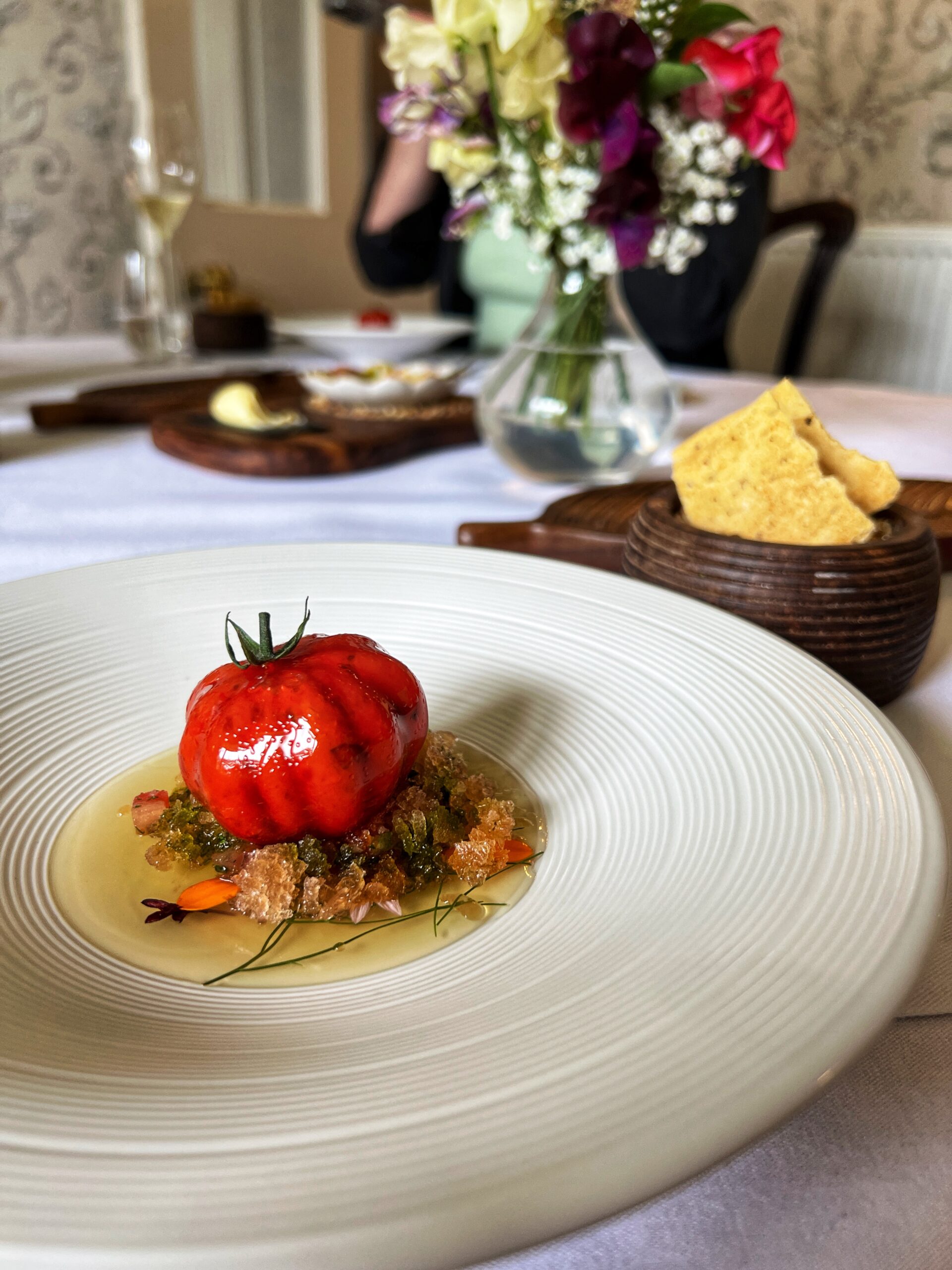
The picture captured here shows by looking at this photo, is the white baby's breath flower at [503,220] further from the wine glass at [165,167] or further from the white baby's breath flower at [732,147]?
the wine glass at [165,167]

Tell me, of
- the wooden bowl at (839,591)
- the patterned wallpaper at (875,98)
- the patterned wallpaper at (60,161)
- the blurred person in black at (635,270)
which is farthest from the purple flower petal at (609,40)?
the patterned wallpaper at (875,98)

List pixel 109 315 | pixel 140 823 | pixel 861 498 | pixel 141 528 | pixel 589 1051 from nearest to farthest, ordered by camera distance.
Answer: pixel 589 1051 < pixel 140 823 < pixel 861 498 < pixel 141 528 < pixel 109 315

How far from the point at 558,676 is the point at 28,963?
1.06ft

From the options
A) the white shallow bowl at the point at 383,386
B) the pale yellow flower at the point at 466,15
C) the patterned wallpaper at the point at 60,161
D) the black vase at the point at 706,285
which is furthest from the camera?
the patterned wallpaper at the point at 60,161

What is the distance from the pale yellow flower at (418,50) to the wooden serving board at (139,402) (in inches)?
20.3

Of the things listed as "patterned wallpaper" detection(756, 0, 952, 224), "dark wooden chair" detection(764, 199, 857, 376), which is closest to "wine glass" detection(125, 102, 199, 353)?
"dark wooden chair" detection(764, 199, 857, 376)

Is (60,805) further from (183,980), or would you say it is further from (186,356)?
(186,356)

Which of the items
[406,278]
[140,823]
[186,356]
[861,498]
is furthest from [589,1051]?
[406,278]

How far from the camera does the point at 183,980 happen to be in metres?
0.38

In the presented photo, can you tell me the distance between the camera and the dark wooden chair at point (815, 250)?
2.26 m

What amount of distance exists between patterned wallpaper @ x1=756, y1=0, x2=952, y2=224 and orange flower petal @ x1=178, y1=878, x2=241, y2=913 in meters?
3.33

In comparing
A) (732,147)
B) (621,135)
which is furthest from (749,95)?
(621,135)

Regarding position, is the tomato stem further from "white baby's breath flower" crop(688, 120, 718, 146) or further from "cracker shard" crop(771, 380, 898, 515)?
"white baby's breath flower" crop(688, 120, 718, 146)

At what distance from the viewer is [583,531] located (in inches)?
29.0
